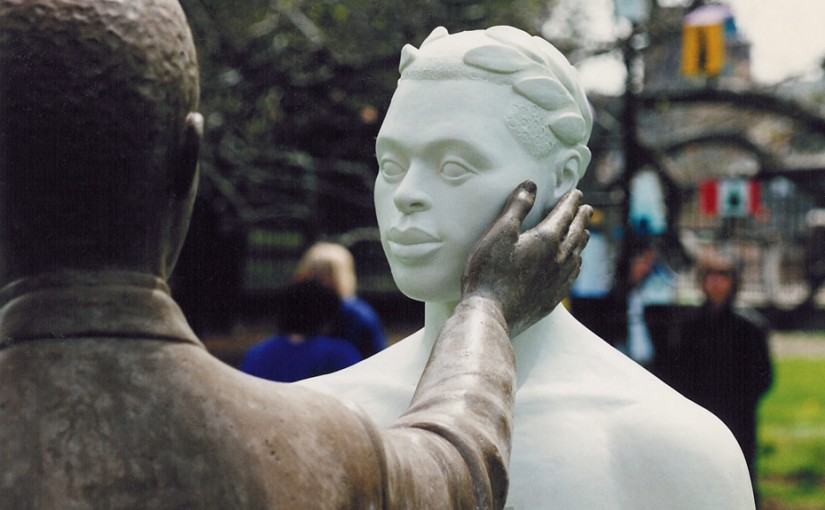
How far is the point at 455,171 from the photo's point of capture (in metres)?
2.20

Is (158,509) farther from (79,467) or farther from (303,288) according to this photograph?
(303,288)

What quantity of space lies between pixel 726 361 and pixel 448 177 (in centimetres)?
341

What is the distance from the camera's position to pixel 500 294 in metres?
1.98

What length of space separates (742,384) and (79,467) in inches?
176

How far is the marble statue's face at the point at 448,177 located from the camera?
218 centimetres

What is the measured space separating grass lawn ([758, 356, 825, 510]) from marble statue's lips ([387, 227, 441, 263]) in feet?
19.2

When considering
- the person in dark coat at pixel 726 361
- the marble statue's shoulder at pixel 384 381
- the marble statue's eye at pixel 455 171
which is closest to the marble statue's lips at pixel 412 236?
the marble statue's eye at pixel 455 171

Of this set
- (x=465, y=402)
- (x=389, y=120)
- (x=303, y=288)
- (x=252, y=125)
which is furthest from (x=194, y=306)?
(x=465, y=402)

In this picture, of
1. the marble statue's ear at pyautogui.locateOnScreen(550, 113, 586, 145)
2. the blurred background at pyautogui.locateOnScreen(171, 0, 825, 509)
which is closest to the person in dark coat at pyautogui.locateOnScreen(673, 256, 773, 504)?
the blurred background at pyautogui.locateOnScreen(171, 0, 825, 509)

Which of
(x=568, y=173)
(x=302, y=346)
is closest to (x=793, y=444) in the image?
(x=302, y=346)

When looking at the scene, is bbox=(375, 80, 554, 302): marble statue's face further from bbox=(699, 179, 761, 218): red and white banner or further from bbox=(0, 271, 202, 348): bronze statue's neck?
bbox=(699, 179, 761, 218): red and white banner

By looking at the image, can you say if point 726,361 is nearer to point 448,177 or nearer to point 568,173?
point 568,173

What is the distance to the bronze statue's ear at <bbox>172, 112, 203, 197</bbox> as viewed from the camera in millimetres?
1342

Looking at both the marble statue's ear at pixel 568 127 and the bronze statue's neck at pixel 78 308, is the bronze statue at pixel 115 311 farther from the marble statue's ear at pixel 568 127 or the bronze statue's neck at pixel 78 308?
the marble statue's ear at pixel 568 127
